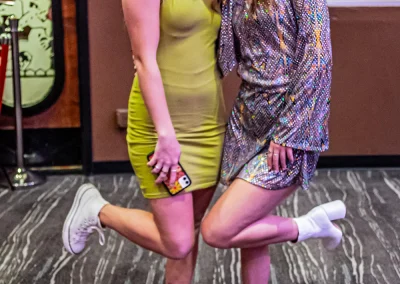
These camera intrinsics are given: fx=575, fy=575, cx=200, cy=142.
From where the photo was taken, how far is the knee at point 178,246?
5.50ft

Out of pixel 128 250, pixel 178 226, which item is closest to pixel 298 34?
pixel 178 226

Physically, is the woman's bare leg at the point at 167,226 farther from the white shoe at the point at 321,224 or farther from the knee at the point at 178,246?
the white shoe at the point at 321,224

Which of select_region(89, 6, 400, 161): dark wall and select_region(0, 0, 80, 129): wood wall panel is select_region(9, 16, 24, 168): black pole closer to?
select_region(0, 0, 80, 129): wood wall panel

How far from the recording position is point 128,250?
2.51 meters

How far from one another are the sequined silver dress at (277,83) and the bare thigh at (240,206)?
3 cm

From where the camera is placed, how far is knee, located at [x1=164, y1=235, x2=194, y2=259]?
1.68m

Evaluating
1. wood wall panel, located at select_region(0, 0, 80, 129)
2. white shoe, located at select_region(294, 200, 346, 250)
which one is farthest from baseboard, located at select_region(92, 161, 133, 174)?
white shoe, located at select_region(294, 200, 346, 250)

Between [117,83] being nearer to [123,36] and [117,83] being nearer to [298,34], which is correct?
[123,36]

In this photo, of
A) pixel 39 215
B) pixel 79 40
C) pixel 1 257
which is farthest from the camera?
pixel 79 40

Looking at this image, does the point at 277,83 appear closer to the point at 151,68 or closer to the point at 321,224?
the point at 151,68

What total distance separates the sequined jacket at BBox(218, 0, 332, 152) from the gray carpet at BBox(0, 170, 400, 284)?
917 millimetres

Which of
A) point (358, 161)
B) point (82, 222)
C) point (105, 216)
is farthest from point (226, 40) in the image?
point (358, 161)

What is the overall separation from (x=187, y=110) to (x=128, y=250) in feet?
3.61

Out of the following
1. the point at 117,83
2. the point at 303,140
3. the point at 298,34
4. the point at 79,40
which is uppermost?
the point at 298,34
